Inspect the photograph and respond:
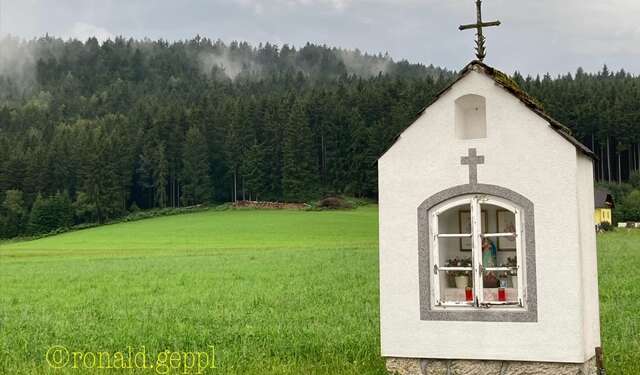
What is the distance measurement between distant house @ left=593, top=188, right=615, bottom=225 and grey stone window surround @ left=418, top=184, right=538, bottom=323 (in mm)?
67414

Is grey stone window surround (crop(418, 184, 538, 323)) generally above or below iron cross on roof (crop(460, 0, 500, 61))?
Result: below

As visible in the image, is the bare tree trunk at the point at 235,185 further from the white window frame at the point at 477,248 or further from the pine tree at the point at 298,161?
the white window frame at the point at 477,248

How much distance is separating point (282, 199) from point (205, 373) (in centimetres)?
9824

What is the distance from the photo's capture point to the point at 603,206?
3024 inches

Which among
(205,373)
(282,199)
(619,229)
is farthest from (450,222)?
(282,199)

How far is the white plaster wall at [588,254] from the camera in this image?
10688mm

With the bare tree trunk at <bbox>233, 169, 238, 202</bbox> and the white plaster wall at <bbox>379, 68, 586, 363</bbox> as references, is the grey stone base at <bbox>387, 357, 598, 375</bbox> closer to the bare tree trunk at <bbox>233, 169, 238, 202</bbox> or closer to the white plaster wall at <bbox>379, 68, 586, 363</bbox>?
the white plaster wall at <bbox>379, 68, 586, 363</bbox>

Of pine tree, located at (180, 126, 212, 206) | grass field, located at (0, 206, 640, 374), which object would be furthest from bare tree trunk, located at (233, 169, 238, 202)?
grass field, located at (0, 206, 640, 374)

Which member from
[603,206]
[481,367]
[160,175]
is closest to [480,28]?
[481,367]

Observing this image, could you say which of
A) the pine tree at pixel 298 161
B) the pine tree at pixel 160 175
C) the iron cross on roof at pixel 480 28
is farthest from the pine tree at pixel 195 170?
the iron cross on roof at pixel 480 28

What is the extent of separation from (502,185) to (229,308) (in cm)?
1216

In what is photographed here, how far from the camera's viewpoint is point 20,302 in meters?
24.7

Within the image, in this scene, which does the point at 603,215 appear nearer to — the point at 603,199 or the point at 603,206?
the point at 603,206

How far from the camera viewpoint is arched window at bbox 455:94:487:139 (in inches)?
441
